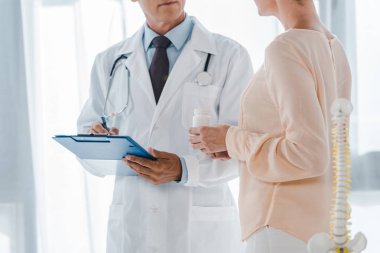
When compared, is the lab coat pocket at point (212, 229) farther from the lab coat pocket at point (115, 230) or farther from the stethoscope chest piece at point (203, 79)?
the stethoscope chest piece at point (203, 79)

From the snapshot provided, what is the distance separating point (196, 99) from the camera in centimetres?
177

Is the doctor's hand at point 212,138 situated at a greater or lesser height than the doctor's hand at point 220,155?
greater

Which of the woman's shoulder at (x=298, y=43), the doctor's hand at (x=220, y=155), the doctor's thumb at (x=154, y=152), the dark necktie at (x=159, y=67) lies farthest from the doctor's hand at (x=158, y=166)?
the woman's shoulder at (x=298, y=43)

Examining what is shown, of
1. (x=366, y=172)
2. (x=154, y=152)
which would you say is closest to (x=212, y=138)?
(x=154, y=152)

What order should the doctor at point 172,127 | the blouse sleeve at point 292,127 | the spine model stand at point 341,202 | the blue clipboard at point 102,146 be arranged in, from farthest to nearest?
the doctor at point 172,127, the blue clipboard at point 102,146, the blouse sleeve at point 292,127, the spine model stand at point 341,202

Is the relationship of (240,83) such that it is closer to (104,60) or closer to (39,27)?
(104,60)

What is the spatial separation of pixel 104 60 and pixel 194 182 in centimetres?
57

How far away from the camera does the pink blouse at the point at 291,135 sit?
117 centimetres

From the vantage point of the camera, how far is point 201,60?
1.83 metres

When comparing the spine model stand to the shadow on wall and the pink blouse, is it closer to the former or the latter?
the pink blouse

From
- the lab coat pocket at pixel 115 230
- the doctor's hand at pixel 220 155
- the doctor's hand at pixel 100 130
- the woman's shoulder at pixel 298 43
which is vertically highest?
the woman's shoulder at pixel 298 43

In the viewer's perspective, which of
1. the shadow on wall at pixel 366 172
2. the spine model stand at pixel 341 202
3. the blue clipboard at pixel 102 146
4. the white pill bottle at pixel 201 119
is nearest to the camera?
the spine model stand at pixel 341 202

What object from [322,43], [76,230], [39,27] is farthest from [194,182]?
[39,27]

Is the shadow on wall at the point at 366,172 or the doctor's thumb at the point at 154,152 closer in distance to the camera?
the doctor's thumb at the point at 154,152
